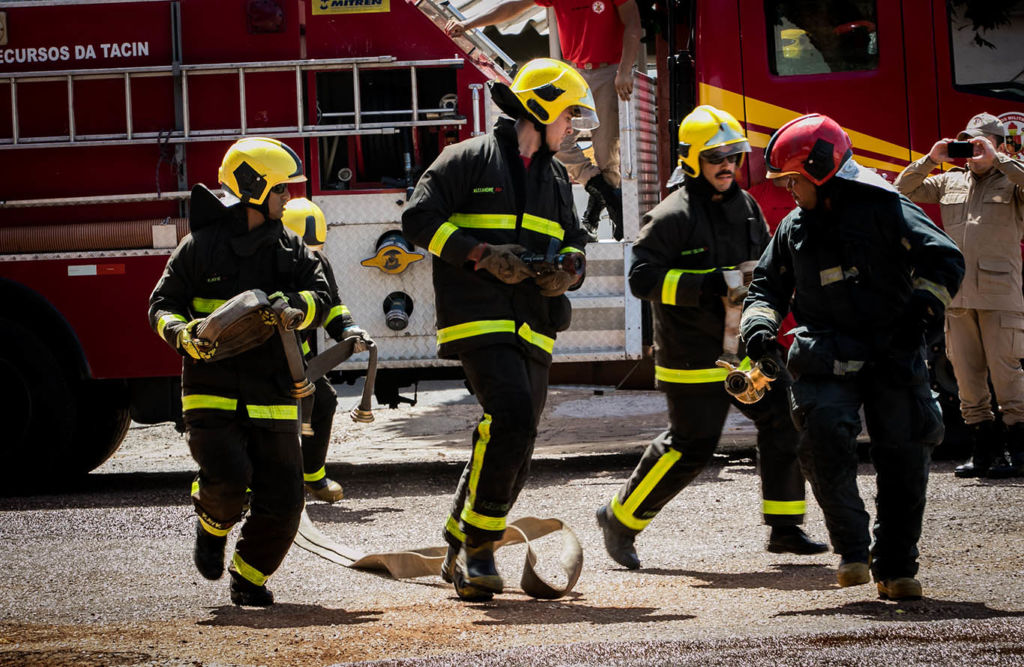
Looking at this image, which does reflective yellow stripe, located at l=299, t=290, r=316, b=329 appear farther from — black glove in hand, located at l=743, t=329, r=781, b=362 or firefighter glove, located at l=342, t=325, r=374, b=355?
black glove in hand, located at l=743, t=329, r=781, b=362

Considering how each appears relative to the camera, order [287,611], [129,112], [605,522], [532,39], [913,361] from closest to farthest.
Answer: [913,361]
[287,611]
[605,522]
[129,112]
[532,39]

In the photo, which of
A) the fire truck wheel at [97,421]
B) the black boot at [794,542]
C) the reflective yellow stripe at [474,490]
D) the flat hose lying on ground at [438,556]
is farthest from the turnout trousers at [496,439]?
the fire truck wheel at [97,421]

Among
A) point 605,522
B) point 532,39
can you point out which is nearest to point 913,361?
point 605,522

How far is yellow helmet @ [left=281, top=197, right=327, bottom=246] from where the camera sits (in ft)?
25.8

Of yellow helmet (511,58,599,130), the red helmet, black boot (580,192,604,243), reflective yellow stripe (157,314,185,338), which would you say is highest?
yellow helmet (511,58,599,130)

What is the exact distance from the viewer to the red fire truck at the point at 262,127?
858 cm

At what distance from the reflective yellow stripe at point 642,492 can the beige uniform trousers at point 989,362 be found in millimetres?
2838

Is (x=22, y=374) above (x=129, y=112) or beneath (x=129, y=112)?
beneath

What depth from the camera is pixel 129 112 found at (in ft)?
28.5

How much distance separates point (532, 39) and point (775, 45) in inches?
133

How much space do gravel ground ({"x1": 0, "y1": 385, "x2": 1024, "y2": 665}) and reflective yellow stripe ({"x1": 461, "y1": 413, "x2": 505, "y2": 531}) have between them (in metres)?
0.29

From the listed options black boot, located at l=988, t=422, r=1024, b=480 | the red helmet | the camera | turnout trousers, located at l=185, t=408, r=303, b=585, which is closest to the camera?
the red helmet

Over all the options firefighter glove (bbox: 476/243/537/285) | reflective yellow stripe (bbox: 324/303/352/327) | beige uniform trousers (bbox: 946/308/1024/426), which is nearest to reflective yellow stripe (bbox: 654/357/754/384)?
firefighter glove (bbox: 476/243/537/285)

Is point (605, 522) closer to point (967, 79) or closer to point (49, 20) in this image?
point (967, 79)
